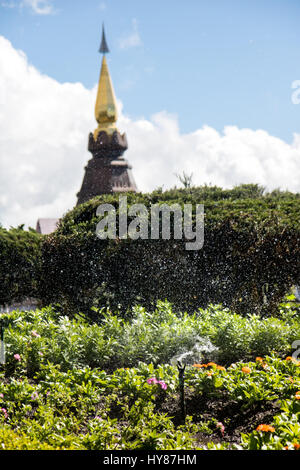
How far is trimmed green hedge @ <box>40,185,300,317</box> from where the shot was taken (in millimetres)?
8141

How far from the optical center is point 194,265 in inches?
333

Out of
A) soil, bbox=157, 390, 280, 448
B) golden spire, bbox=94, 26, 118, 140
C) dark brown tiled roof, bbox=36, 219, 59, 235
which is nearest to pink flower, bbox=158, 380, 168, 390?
soil, bbox=157, 390, 280, 448

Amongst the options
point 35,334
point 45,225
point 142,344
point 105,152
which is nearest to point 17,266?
point 35,334

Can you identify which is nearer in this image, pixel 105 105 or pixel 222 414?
pixel 222 414

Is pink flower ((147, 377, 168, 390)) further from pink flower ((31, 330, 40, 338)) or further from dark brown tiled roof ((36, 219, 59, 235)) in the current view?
dark brown tiled roof ((36, 219, 59, 235))

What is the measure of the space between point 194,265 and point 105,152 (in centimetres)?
2244

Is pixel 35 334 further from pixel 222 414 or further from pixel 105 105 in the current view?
pixel 105 105

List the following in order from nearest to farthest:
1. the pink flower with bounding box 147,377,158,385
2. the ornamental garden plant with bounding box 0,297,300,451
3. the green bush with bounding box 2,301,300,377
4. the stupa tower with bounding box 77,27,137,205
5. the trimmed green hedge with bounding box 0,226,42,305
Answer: the ornamental garden plant with bounding box 0,297,300,451, the pink flower with bounding box 147,377,158,385, the green bush with bounding box 2,301,300,377, the trimmed green hedge with bounding box 0,226,42,305, the stupa tower with bounding box 77,27,137,205

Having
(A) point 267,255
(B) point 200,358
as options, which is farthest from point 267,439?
(A) point 267,255

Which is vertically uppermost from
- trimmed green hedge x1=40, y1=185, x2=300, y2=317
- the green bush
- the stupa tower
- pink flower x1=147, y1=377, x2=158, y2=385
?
the stupa tower

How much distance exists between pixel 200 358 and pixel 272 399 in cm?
138

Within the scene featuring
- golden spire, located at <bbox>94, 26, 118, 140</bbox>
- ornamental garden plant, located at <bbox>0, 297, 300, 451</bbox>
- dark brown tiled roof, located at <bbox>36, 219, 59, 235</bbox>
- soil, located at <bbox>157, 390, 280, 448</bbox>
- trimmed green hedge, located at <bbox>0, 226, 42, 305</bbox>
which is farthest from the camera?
dark brown tiled roof, located at <bbox>36, 219, 59, 235</bbox>
